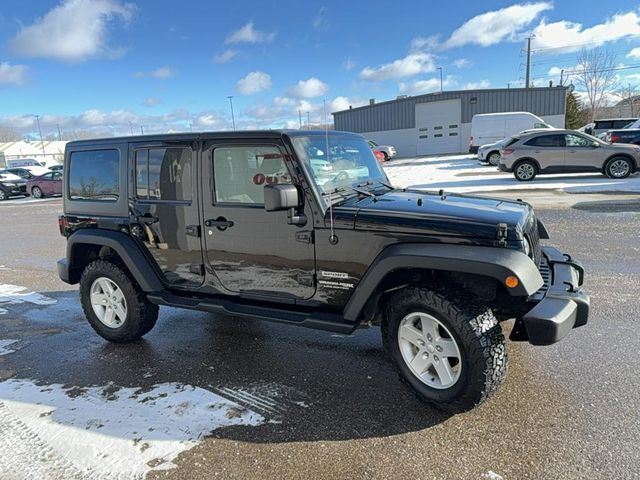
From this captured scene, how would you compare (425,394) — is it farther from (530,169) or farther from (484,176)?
(484,176)

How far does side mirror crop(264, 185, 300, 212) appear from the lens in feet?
9.94

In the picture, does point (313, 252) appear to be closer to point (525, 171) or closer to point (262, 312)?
point (262, 312)

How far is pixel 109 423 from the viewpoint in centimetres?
302

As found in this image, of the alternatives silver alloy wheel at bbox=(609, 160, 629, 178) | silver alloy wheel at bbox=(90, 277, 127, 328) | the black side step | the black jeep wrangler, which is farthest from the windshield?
silver alloy wheel at bbox=(609, 160, 629, 178)

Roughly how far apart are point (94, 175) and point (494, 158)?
21.2m

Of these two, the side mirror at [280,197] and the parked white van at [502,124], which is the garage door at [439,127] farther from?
the side mirror at [280,197]

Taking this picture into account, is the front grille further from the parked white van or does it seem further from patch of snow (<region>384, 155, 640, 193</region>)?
the parked white van

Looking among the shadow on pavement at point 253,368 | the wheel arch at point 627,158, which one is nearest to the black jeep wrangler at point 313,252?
the shadow on pavement at point 253,368

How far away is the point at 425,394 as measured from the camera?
2994 mm

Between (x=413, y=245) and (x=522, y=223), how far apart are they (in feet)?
2.51

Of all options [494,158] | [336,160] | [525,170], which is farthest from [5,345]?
[494,158]

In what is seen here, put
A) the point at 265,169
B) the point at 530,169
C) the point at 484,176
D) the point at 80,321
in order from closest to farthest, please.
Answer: the point at 265,169
the point at 80,321
the point at 530,169
the point at 484,176

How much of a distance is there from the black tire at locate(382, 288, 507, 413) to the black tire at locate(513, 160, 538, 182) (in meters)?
14.1

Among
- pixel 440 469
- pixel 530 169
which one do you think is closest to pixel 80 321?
pixel 440 469
